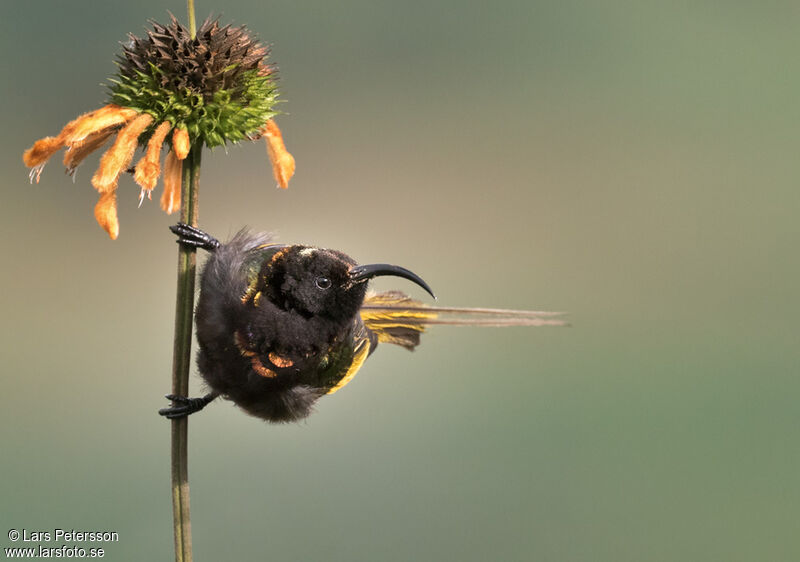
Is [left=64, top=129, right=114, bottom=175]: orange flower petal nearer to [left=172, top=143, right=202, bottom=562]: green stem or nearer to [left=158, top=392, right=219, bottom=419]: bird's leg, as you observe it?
[left=172, top=143, right=202, bottom=562]: green stem

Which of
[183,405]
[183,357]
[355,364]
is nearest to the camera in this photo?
[183,357]

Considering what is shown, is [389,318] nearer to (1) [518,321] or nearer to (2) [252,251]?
(2) [252,251]

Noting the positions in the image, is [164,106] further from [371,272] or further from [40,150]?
[371,272]

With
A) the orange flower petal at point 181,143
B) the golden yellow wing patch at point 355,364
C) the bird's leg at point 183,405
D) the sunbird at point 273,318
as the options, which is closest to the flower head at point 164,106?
the orange flower petal at point 181,143

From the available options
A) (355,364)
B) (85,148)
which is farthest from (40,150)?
(355,364)

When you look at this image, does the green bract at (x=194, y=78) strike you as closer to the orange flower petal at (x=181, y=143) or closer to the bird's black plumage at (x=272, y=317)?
the orange flower petal at (x=181, y=143)

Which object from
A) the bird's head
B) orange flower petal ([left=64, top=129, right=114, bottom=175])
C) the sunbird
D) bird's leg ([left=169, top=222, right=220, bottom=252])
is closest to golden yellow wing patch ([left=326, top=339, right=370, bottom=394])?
the sunbird
